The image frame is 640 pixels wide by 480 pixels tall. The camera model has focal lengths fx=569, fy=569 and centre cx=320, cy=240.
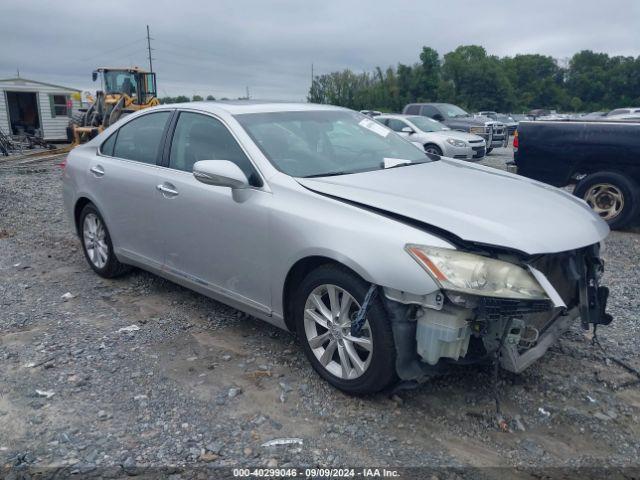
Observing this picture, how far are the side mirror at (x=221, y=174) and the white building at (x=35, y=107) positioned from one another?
84.9 ft

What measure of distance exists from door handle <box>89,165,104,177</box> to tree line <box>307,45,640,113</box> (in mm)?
55422

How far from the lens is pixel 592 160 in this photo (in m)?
7.56

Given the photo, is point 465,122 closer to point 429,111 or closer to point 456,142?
point 429,111

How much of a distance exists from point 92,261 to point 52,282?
1.39ft

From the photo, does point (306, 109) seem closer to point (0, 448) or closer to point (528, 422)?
point (528, 422)

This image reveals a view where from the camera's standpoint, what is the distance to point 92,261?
5.63 metres

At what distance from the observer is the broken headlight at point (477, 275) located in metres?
2.78

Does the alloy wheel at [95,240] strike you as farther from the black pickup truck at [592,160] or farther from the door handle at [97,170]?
the black pickup truck at [592,160]

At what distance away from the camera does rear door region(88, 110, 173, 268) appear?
456 cm

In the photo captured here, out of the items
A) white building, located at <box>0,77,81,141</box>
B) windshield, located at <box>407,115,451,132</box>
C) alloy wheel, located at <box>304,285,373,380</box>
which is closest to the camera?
alloy wheel, located at <box>304,285,373,380</box>

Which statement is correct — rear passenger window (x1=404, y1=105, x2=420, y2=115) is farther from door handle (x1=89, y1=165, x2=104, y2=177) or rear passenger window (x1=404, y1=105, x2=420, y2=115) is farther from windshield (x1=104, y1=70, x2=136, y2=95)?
door handle (x1=89, y1=165, x2=104, y2=177)

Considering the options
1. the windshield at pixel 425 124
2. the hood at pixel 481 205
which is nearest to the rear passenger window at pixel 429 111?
the windshield at pixel 425 124

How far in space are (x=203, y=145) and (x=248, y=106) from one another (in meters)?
0.48

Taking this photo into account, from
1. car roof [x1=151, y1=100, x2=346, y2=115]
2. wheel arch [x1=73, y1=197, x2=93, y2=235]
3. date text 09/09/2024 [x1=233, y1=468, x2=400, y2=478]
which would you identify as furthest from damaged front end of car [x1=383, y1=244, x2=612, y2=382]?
wheel arch [x1=73, y1=197, x2=93, y2=235]
